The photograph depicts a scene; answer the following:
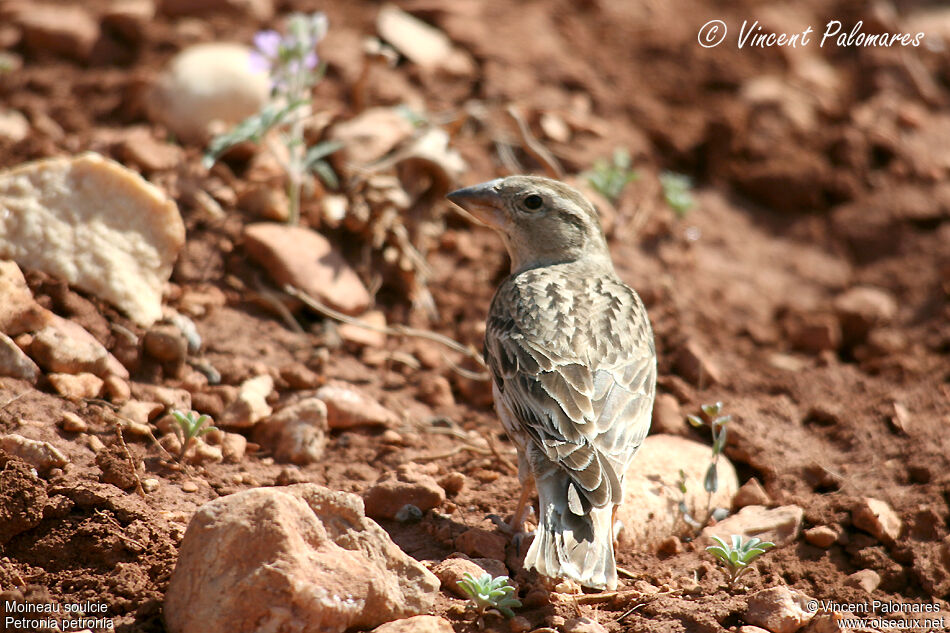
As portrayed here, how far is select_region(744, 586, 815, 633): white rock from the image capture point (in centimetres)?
375

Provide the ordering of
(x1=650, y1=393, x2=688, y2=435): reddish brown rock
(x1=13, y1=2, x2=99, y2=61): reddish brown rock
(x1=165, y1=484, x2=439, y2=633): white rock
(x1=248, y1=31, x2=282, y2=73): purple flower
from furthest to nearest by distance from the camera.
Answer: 1. (x1=13, y1=2, x2=99, y2=61): reddish brown rock
2. (x1=248, y1=31, x2=282, y2=73): purple flower
3. (x1=650, y1=393, x2=688, y2=435): reddish brown rock
4. (x1=165, y1=484, x2=439, y2=633): white rock

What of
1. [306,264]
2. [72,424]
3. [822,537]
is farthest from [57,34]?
[822,537]

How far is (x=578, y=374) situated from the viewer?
14.4ft

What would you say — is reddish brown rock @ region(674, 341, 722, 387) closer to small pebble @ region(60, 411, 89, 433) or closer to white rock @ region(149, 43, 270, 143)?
white rock @ region(149, 43, 270, 143)

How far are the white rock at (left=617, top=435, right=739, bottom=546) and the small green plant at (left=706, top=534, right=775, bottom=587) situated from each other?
38 cm

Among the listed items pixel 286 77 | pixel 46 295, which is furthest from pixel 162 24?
pixel 46 295

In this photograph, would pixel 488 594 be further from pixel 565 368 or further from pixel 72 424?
pixel 72 424

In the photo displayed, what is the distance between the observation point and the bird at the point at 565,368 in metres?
3.85

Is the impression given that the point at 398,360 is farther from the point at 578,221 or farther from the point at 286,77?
the point at 286,77

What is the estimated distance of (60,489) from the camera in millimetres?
3744

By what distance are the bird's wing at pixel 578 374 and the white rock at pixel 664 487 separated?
1.17 feet

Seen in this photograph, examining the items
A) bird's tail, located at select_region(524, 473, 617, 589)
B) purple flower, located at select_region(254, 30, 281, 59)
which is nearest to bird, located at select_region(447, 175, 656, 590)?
bird's tail, located at select_region(524, 473, 617, 589)

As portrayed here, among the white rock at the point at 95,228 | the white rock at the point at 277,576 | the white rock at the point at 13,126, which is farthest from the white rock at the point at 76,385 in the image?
the white rock at the point at 13,126

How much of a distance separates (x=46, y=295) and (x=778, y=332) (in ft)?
14.7
